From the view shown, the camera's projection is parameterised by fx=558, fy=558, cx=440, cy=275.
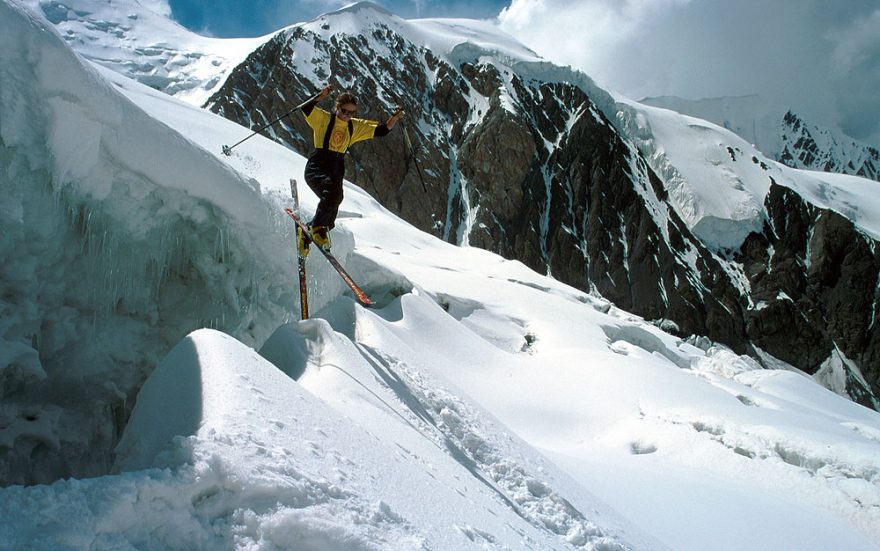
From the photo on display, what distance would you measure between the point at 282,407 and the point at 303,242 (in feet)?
13.3

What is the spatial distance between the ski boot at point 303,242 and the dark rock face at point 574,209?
196 feet

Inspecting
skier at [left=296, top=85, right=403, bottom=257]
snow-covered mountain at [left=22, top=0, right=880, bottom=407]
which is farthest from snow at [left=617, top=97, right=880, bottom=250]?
skier at [left=296, top=85, right=403, bottom=257]

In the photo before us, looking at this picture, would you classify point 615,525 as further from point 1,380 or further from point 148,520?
point 1,380

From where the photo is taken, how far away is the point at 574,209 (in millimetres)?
77188

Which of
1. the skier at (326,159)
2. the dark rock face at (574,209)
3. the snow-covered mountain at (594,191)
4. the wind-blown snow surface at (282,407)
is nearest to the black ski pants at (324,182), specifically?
the skier at (326,159)

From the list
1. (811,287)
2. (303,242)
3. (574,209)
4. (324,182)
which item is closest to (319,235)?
(303,242)

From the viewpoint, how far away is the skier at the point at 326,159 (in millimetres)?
6711

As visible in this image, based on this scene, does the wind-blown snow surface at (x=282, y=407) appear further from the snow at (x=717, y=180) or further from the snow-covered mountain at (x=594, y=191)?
the snow at (x=717, y=180)

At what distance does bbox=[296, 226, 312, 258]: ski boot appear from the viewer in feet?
21.9

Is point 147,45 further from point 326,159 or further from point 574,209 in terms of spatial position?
point 326,159

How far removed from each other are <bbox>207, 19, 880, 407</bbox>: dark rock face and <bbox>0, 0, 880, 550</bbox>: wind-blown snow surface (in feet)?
196

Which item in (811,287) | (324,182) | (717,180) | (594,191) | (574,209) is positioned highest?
(717,180)

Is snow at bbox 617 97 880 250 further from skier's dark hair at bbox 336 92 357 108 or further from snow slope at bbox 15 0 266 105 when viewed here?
skier's dark hair at bbox 336 92 357 108

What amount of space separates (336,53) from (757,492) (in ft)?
247
